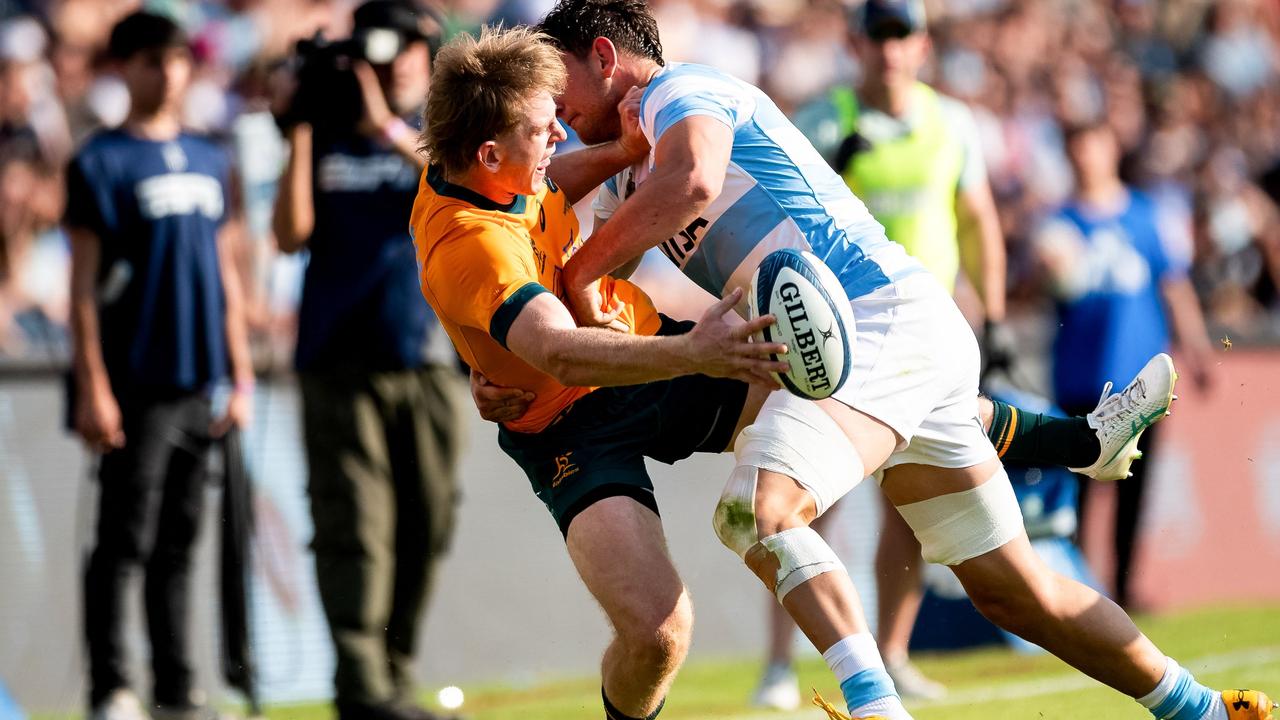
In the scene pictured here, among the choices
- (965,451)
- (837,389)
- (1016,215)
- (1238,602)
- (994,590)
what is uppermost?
(837,389)

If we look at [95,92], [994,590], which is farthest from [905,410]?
[95,92]

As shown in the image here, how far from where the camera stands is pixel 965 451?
4.48m

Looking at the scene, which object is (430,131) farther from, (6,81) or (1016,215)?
(1016,215)

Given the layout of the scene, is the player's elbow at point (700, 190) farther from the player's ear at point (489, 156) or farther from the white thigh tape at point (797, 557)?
the white thigh tape at point (797, 557)

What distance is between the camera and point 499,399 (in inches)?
177

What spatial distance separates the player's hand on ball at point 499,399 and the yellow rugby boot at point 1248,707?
6.80ft

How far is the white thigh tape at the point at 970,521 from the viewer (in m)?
4.48

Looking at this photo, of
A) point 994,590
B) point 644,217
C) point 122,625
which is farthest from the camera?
point 122,625

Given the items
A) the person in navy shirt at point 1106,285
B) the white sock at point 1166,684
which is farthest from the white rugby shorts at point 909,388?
the person in navy shirt at point 1106,285

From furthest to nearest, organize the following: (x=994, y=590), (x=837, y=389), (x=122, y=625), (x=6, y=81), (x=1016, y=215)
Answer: (x=1016, y=215) < (x=6, y=81) < (x=122, y=625) < (x=994, y=590) < (x=837, y=389)

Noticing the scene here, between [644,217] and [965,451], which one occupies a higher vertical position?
[644,217]

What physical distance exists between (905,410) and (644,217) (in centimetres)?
82

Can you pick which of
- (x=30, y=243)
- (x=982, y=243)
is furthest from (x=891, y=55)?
(x=30, y=243)

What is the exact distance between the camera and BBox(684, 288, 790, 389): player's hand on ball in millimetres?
3729
